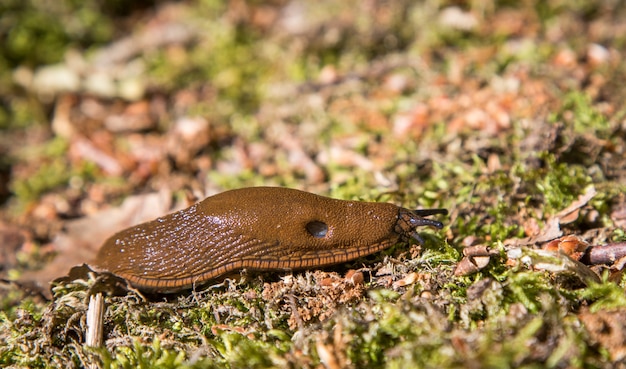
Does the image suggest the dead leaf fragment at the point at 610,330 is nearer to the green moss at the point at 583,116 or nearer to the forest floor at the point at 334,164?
the forest floor at the point at 334,164

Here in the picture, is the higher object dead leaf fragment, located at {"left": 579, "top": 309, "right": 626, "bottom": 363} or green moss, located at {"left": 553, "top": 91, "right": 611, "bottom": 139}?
green moss, located at {"left": 553, "top": 91, "right": 611, "bottom": 139}

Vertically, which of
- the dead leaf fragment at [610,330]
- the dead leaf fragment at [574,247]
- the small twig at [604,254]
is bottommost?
the dead leaf fragment at [610,330]

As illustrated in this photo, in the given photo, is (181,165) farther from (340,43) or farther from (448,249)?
(448,249)

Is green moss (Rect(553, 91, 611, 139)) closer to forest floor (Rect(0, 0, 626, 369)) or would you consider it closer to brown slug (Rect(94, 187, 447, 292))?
forest floor (Rect(0, 0, 626, 369))

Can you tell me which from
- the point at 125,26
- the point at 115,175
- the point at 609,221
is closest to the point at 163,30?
the point at 125,26

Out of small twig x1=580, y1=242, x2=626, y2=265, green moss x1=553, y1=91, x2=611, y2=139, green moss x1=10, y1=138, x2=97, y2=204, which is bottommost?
small twig x1=580, y1=242, x2=626, y2=265

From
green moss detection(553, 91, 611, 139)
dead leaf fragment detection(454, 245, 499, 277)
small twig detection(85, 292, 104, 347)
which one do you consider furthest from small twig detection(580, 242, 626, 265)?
small twig detection(85, 292, 104, 347)

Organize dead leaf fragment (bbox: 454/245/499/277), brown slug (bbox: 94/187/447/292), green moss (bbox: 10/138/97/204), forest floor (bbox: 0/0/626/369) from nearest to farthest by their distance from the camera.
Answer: forest floor (bbox: 0/0/626/369) < dead leaf fragment (bbox: 454/245/499/277) < brown slug (bbox: 94/187/447/292) < green moss (bbox: 10/138/97/204)

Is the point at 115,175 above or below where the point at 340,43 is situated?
below

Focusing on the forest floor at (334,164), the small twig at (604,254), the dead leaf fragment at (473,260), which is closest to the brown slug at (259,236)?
the forest floor at (334,164)
